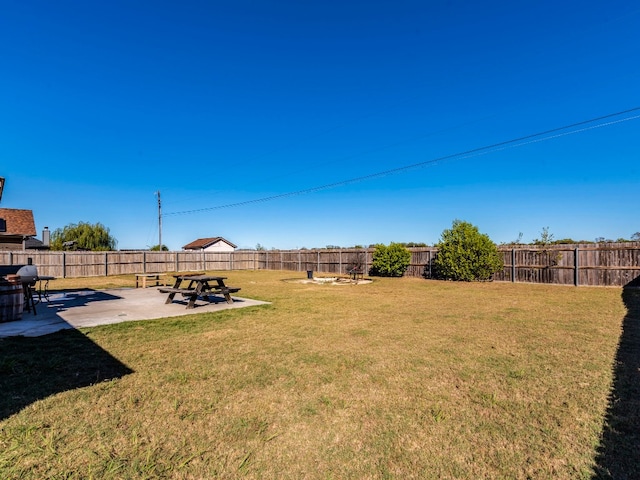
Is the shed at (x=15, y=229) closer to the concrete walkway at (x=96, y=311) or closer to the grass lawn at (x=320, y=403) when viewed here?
the concrete walkway at (x=96, y=311)

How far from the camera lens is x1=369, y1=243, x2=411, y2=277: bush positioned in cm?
1940

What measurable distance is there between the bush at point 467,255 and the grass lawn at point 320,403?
10191 mm

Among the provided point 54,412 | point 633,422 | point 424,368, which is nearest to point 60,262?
point 54,412

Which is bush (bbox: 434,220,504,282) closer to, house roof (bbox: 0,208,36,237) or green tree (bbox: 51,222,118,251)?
house roof (bbox: 0,208,36,237)

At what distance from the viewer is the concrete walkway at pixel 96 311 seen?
21.0 feet

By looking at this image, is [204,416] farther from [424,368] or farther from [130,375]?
[424,368]

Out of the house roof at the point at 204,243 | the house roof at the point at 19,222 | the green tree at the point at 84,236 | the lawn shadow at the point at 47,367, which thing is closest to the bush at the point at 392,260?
the lawn shadow at the point at 47,367

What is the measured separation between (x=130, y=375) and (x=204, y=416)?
5.02 feet

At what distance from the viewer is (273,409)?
10.1 feet

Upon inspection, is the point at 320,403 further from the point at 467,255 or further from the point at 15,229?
the point at 15,229

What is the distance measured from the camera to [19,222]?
24641 millimetres

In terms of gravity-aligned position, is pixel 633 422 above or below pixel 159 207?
below

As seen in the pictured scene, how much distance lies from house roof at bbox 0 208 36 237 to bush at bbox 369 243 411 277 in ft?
80.8

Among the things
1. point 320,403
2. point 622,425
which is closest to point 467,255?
point 622,425
